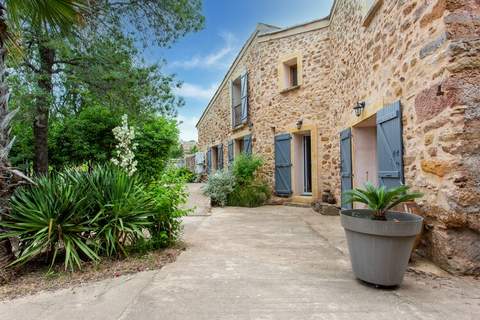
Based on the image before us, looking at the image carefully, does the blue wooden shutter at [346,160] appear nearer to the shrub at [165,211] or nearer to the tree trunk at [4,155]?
the shrub at [165,211]

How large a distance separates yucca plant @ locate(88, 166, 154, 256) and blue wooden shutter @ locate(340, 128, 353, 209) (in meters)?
4.08

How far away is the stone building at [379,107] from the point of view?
9.16 ft

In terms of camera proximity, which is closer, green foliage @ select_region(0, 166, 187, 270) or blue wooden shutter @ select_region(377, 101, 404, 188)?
green foliage @ select_region(0, 166, 187, 270)

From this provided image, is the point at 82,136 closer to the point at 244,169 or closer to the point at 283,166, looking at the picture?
the point at 244,169

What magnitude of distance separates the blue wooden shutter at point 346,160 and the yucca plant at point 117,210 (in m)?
4.08

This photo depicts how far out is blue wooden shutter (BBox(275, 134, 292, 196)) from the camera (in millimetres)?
8469

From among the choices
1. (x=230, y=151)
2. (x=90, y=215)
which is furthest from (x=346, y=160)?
(x=230, y=151)

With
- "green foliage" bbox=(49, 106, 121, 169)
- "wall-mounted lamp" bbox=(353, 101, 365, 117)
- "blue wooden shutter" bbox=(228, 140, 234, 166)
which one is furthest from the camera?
"blue wooden shutter" bbox=(228, 140, 234, 166)

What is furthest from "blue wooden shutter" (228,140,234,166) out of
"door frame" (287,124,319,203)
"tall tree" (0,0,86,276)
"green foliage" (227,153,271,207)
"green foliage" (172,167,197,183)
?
"tall tree" (0,0,86,276)

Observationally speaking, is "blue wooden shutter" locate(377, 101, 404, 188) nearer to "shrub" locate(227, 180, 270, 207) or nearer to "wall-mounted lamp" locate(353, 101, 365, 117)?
"wall-mounted lamp" locate(353, 101, 365, 117)

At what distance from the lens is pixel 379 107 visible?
4438mm

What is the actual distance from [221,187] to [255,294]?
618cm

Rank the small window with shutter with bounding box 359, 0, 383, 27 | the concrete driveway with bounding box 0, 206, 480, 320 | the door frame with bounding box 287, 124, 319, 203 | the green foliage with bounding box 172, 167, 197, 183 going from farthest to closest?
the door frame with bounding box 287, 124, 319, 203, the small window with shutter with bounding box 359, 0, 383, 27, the green foliage with bounding box 172, 167, 197, 183, the concrete driveway with bounding box 0, 206, 480, 320

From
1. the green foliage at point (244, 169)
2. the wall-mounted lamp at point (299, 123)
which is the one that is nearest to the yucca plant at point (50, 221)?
the green foliage at point (244, 169)
